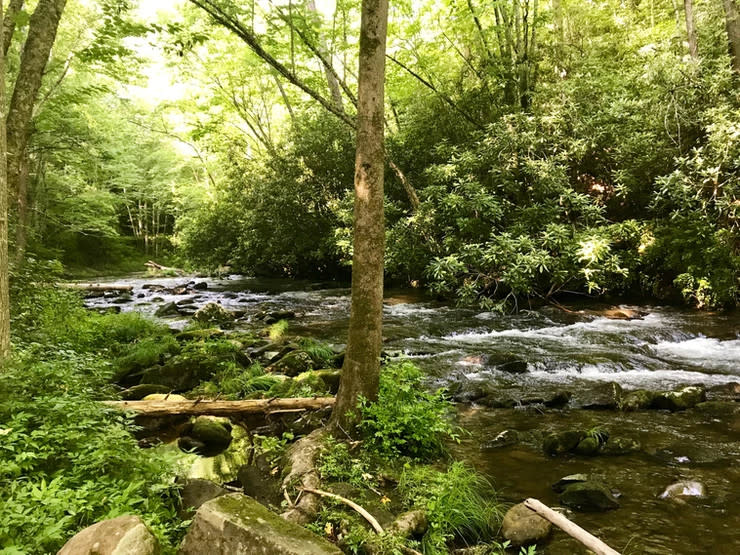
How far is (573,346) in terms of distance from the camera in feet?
30.4

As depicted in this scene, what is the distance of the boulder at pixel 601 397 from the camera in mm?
6395

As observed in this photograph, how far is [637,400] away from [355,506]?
4.95m

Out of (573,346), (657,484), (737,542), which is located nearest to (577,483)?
(657,484)

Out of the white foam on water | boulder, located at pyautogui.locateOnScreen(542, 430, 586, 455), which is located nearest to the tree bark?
boulder, located at pyautogui.locateOnScreen(542, 430, 586, 455)

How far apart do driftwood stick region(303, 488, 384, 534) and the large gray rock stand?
1.99 ft

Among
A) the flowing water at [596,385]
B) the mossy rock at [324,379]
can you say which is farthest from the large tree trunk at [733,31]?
the mossy rock at [324,379]

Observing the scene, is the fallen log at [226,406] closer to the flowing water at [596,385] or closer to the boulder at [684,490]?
the flowing water at [596,385]

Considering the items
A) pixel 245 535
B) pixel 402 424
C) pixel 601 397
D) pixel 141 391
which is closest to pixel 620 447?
pixel 601 397

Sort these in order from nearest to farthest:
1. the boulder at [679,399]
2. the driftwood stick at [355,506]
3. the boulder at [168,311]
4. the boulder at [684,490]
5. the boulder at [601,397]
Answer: the driftwood stick at [355,506]
the boulder at [684,490]
the boulder at [679,399]
the boulder at [601,397]
the boulder at [168,311]

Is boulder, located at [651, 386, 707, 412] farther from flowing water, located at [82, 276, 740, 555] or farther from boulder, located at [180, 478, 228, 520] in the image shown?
boulder, located at [180, 478, 228, 520]

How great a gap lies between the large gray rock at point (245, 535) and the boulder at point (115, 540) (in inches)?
12.1

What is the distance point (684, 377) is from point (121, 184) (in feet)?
112

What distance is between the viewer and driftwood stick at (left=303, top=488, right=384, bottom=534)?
3.12m

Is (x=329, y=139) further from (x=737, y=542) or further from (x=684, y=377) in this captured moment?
(x=737, y=542)
